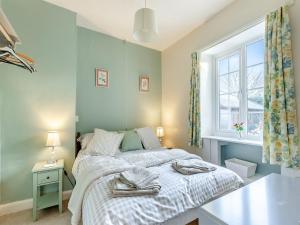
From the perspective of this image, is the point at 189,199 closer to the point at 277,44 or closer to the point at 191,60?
the point at 277,44

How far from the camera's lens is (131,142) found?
111 inches

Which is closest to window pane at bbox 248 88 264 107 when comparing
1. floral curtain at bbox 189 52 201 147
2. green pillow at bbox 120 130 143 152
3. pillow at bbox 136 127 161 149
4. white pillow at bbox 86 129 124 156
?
floral curtain at bbox 189 52 201 147

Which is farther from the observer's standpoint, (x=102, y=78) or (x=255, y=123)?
(x=102, y=78)

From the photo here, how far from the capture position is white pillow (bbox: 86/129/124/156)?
2.43m

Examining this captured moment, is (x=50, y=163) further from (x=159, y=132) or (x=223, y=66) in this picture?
(x=223, y=66)

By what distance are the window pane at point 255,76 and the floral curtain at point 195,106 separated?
2.54ft

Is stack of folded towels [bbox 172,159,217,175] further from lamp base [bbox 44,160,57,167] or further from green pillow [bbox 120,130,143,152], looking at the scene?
lamp base [bbox 44,160,57,167]

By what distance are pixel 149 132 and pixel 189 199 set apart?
182 cm

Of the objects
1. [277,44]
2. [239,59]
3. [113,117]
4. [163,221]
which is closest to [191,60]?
[239,59]

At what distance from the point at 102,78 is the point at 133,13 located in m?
Result: 1.25

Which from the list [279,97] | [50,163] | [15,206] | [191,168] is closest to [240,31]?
[279,97]

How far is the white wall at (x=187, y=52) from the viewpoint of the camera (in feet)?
6.45

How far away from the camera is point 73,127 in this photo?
256 cm

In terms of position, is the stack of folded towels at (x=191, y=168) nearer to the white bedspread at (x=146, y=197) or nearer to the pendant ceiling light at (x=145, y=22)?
the white bedspread at (x=146, y=197)
